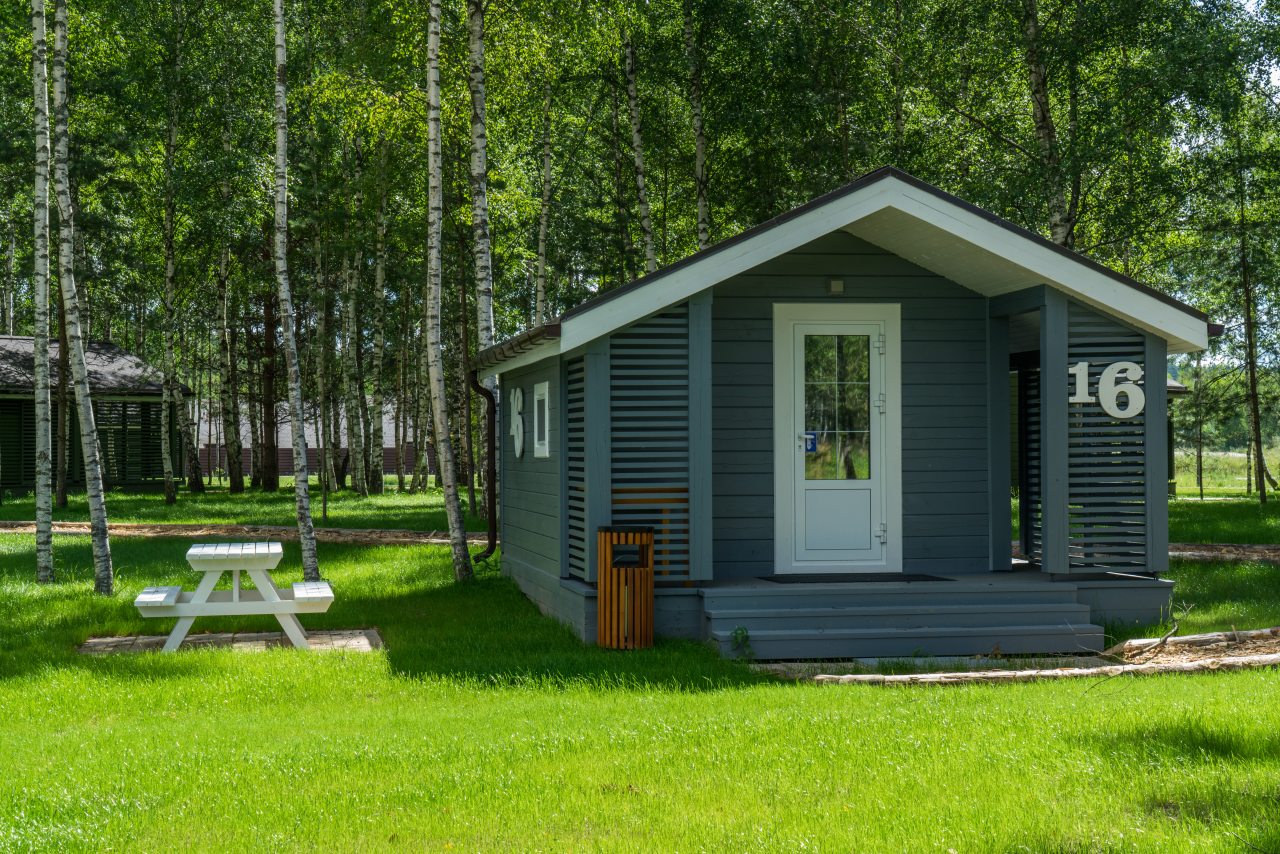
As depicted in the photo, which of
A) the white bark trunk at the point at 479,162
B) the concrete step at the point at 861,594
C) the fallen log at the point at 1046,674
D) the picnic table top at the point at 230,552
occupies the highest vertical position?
the white bark trunk at the point at 479,162

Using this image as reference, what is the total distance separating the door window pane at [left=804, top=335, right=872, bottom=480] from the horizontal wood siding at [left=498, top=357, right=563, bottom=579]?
210 cm

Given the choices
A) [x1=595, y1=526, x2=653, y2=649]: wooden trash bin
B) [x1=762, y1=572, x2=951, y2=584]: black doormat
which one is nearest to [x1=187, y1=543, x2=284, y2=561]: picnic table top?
[x1=595, y1=526, x2=653, y2=649]: wooden trash bin

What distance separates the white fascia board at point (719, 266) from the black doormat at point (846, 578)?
2.42 metres

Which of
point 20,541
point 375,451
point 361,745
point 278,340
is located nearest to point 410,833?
point 361,745

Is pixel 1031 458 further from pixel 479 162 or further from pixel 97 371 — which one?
pixel 97 371

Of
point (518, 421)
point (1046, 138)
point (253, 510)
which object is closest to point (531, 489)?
point (518, 421)

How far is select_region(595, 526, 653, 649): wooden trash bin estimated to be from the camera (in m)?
8.91

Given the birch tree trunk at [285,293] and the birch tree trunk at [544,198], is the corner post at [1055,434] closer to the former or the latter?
the birch tree trunk at [285,293]

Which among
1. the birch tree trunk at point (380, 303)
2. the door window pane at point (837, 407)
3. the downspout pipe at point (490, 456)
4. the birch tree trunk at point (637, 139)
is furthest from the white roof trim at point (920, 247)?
the birch tree trunk at point (380, 303)

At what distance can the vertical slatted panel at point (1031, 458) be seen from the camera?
11148 millimetres

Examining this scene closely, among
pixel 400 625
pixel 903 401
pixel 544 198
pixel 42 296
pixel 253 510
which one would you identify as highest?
pixel 544 198

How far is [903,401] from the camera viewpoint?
10422 millimetres

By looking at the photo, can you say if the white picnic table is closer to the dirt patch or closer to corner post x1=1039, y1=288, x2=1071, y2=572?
corner post x1=1039, y1=288, x2=1071, y2=572

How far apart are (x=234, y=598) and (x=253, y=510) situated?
14470mm
